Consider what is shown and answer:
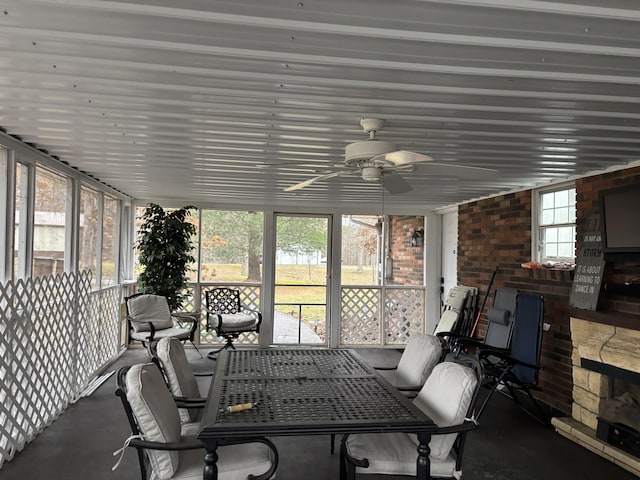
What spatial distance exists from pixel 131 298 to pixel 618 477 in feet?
17.2

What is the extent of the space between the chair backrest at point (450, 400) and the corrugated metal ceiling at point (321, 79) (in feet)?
3.97

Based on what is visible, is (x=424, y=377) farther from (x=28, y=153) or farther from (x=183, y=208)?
(x=183, y=208)

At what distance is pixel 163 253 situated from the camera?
245 inches

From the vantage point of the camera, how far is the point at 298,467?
3.12 m

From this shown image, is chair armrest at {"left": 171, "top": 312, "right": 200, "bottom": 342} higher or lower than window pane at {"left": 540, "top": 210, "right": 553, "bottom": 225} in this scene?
lower

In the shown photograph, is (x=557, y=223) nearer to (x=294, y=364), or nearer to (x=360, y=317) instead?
(x=294, y=364)

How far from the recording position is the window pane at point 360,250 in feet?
24.2

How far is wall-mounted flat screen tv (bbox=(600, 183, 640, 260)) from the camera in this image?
3312 millimetres

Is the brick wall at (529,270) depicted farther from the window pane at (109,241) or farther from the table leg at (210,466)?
the window pane at (109,241)

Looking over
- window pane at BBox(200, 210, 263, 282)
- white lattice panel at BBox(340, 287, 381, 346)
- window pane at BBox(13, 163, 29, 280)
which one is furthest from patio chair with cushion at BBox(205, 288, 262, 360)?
window pane at BBox(13, 163, 29, 280)

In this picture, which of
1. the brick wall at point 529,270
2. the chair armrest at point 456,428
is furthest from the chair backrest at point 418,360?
the brick wall at point 529,270

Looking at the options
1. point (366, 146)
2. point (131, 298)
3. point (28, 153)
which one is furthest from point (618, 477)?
point (131, 298)

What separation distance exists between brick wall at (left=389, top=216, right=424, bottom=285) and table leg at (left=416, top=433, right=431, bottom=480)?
5400mm

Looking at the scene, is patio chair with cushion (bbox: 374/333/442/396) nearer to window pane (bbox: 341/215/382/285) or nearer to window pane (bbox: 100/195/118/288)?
window pane (bbox: 341/215/382/285)
